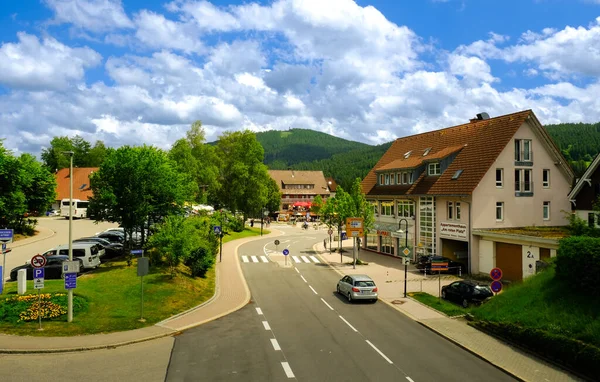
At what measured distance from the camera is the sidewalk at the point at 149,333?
17453mm

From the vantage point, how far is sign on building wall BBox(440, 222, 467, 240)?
1476 inches

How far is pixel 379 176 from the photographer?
5300 cm

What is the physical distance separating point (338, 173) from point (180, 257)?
169 meters

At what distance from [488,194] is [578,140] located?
144 meters

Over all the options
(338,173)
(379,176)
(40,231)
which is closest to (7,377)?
(379,176)

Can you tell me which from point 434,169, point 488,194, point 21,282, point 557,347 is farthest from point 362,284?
point 434,169

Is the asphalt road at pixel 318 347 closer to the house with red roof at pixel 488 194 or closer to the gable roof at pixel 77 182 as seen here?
the house with red roof at pixel 488 194

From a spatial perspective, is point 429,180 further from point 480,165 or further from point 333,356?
point 333,356

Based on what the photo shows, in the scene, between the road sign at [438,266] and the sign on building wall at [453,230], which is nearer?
the road sign at [438,266]

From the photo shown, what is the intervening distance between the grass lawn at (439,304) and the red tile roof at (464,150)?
11.2 metres

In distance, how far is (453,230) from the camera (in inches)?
1522

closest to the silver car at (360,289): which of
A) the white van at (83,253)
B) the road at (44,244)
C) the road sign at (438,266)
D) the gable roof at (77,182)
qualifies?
the road sign at (438,266)

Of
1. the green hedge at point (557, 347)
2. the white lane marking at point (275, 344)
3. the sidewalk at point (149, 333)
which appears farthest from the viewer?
the white lane marking at point (275, 344)

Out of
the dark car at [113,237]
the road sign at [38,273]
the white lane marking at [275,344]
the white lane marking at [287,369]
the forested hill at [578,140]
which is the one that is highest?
the forested hill at [578,140]
